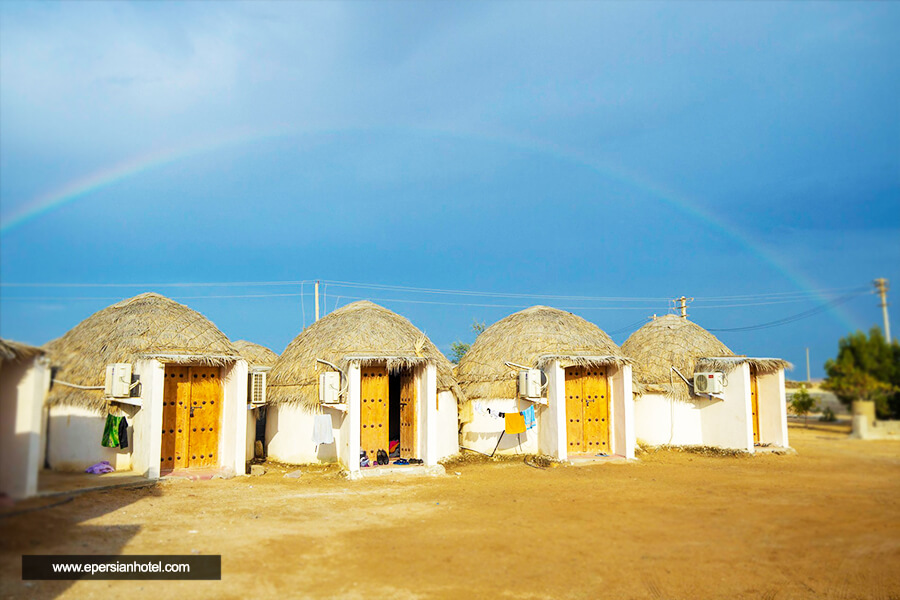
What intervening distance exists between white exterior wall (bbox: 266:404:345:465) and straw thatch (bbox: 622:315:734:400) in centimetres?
926

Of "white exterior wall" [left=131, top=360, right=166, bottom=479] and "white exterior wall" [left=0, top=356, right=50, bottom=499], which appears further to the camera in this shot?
"white exterior wall" [left=131, top=360, right=166, bottom=479]

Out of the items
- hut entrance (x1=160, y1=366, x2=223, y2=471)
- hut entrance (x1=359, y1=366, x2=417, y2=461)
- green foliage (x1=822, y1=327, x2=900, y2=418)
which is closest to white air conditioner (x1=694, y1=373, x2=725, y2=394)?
green foliage (x1=822, y1=327, x2=900, y2=418)

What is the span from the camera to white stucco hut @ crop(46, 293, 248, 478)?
490 inches

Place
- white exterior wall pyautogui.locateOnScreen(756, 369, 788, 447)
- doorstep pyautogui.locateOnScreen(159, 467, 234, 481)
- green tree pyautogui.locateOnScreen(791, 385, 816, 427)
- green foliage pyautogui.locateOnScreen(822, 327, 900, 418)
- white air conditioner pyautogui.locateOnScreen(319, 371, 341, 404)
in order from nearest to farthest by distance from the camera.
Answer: green foliage pyautogui.locateOnScreen(822, 327, 900, 418) → doorstep pyautogui.locateOnScreen(159, 467, 234, 481) → white air conditioner pyautogui.locateOnScreen(319, 371, 341, 404) → white exterior wall pyautogui.locateOnScreen(756, 369, 788, 447) → green tree pyautogui.locateOnScreen(791, 385, 816, 427)

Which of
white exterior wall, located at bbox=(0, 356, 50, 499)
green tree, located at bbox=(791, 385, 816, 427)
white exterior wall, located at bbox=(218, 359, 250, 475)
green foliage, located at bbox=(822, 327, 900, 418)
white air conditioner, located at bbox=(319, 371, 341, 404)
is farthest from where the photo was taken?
green tree, located at bbox=(791, 385, 816, 427)

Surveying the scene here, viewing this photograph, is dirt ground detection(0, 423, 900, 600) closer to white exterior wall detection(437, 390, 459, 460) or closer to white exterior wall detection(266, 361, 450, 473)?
white exterior wall detection(266, 361, 450, 473)

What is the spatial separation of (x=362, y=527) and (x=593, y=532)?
3307 millimetres

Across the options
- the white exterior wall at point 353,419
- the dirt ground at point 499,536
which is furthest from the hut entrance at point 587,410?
the white exterior wall at point 353,419

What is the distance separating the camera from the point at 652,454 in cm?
1727

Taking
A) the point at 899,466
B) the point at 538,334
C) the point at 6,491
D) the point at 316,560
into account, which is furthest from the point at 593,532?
the point at 538,334

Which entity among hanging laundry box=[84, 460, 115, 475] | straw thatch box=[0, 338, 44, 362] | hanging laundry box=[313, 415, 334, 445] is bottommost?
hanging laundry box=[84, 460, 115, 475]

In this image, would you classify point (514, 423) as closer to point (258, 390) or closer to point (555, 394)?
point (555, 394)

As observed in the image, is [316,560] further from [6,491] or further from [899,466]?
[899,466]

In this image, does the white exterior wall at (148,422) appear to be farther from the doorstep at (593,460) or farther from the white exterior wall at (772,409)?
the white exterior wall at (772,409)
